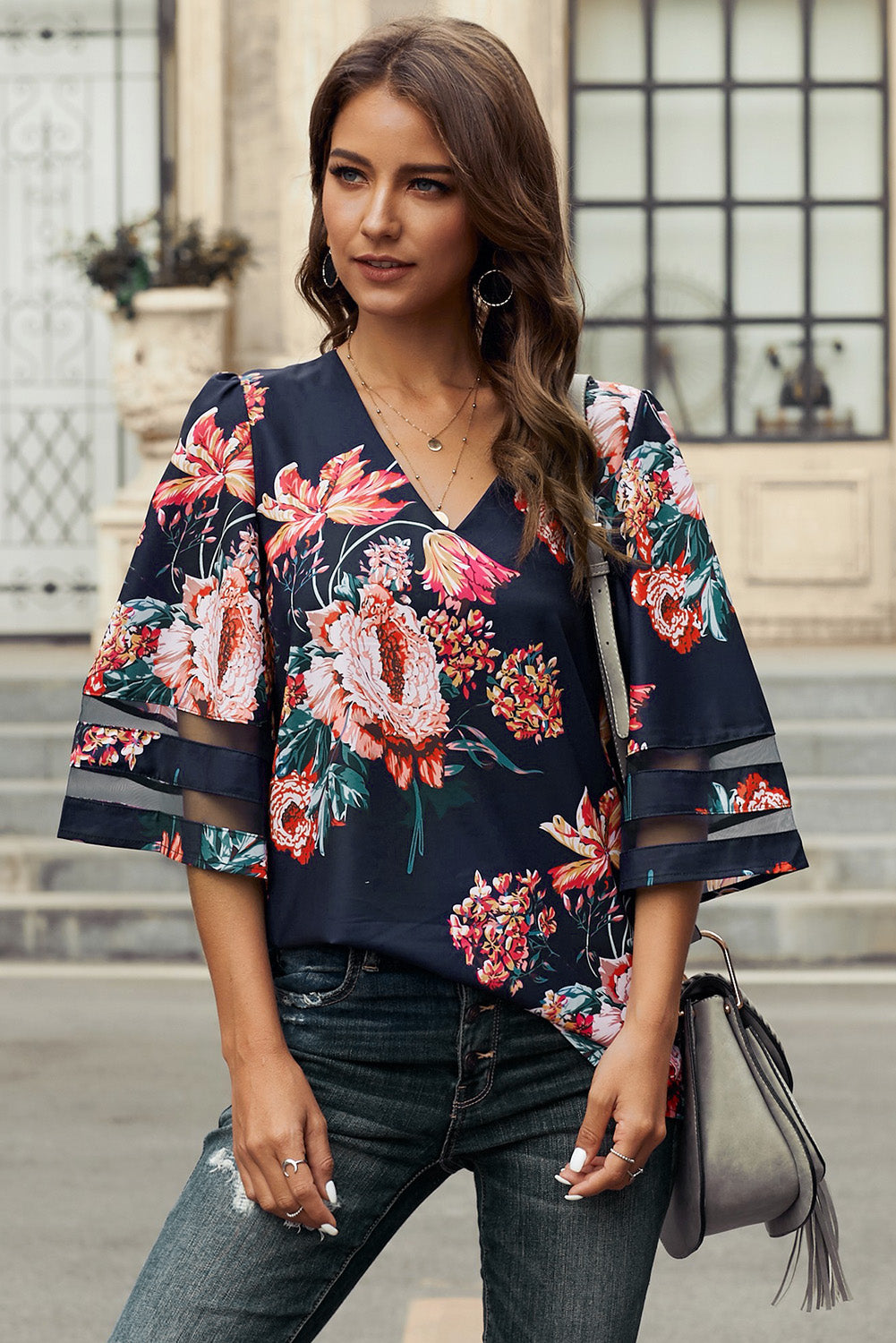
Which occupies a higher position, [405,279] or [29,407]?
[29,407]

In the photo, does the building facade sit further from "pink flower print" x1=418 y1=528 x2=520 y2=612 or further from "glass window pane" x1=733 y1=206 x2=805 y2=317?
"pink flower print" x1=418 y1=528 x2=520 y2=612

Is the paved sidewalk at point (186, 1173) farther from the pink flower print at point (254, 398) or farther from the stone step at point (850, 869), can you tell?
the pink flower print at point (254, 398)

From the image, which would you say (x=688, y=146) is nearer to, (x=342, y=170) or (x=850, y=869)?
(x=850, y=869)

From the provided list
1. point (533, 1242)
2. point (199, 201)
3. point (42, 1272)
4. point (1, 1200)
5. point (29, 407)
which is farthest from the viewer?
point (29, 407)

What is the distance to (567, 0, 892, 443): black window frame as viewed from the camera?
11.1 m

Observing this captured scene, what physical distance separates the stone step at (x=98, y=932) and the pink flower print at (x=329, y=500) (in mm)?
4959

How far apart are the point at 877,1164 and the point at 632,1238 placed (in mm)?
2957

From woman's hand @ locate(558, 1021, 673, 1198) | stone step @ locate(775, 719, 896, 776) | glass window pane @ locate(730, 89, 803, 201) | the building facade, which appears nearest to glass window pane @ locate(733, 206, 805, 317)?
the building facade

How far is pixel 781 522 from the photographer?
10984 mm

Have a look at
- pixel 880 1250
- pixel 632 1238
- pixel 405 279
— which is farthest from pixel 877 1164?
pixel 405 279

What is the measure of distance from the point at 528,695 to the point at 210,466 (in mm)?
354

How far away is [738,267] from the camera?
11250 mm

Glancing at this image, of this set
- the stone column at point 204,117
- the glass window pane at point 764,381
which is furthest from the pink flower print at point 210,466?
the glass window pane at point 764,381

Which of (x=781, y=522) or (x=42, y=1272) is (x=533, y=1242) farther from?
(x=781, y=522)
